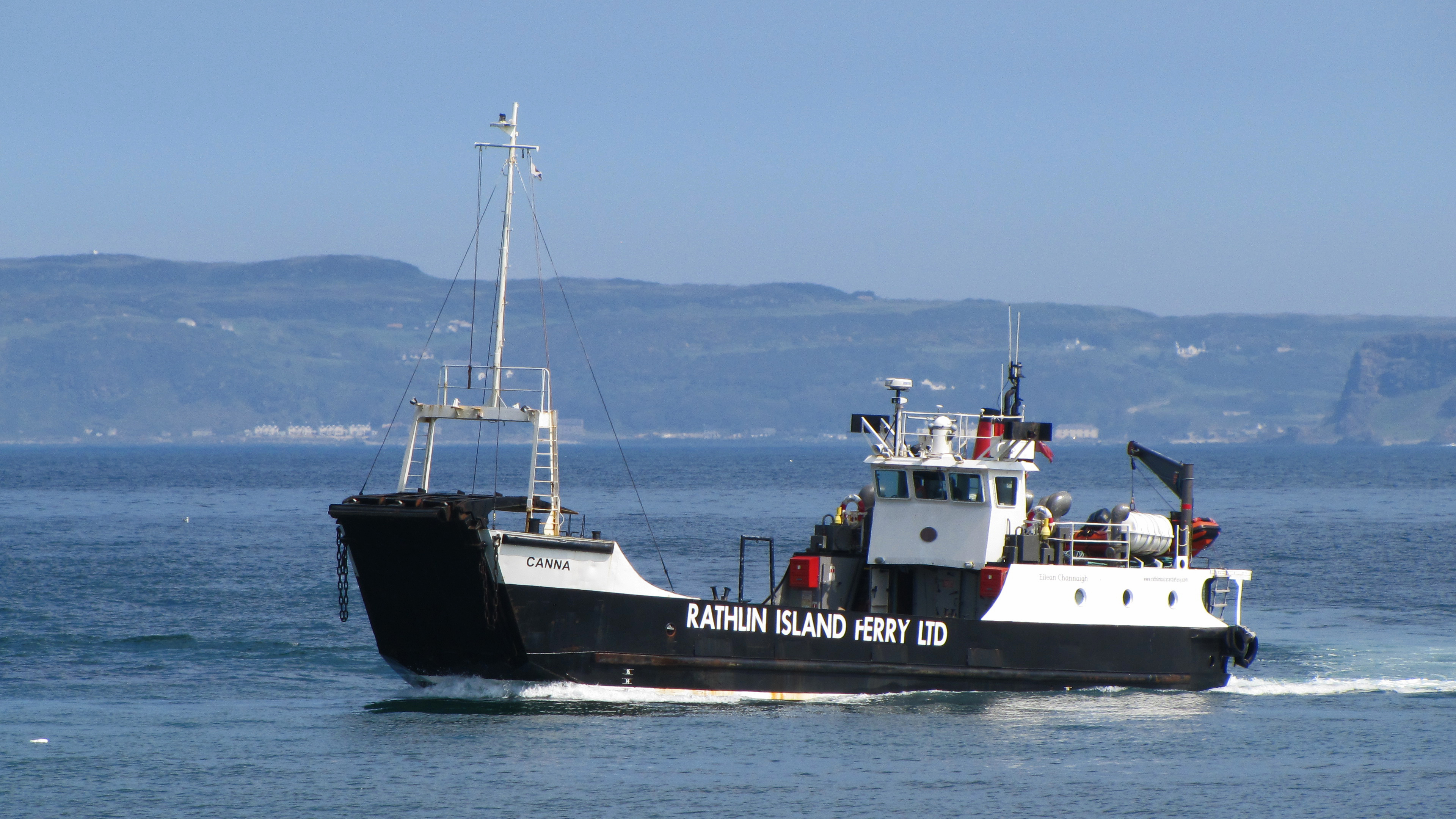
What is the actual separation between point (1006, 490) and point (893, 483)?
1.78 metres

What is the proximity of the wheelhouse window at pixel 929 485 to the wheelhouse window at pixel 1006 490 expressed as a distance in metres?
0.86

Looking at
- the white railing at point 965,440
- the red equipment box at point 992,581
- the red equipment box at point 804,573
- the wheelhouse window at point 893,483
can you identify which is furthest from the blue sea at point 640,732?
the white railing at point 965,440

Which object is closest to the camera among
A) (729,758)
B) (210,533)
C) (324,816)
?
(324,816)

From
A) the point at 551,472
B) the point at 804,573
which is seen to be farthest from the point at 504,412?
the point at 804,573

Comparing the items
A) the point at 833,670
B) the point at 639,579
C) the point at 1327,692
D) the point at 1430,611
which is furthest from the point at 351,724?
the point at 1430,611

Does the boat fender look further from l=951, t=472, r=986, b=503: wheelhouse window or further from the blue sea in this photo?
l=951, t=472, r=986, b=503: wheelhouse window

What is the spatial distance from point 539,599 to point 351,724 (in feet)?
11.2

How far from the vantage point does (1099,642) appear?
2531 centimetres

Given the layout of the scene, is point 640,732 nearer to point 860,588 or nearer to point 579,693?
point 579,693

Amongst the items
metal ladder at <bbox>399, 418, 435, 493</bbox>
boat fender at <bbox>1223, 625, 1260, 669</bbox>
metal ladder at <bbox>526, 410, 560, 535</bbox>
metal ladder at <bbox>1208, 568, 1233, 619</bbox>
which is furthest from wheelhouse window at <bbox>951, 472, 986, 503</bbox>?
metal ladder at <bbox>399, 418, 435, 493</bbox>

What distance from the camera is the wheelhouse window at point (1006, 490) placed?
2562 cm

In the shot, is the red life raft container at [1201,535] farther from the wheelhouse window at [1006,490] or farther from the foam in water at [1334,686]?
the wheelhouse window at [1006,490]

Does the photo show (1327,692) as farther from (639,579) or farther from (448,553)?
(448,553)

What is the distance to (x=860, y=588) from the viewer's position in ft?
87.0
